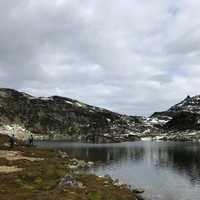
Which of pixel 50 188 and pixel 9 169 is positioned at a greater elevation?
pixel 9 169

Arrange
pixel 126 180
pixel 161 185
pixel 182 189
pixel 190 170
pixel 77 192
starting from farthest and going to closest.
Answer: pixel 190 170
pixel 126 180
pixel 161 185
pixel 182 189
pixel 77 192

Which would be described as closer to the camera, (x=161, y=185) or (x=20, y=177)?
(x=20, y=177)

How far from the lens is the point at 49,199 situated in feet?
155

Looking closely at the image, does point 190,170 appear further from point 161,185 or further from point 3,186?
point 3,186

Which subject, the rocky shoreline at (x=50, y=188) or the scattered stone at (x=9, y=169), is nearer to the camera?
the rocky shoreline at (x=50, y=188)

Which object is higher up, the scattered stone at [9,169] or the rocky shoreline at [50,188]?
the scattered stone at [9,169]

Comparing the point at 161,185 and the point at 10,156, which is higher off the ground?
the point at 10,156

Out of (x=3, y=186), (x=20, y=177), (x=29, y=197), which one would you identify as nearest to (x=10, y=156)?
(x=20, y=177)

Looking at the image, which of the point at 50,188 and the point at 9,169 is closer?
the point at 50,188

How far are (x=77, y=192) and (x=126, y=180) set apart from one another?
3926 centimetres

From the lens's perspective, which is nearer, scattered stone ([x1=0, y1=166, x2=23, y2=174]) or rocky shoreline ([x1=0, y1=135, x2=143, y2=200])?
rocky shoreline ([x1=0, y1=135, x2=143, y2=200])

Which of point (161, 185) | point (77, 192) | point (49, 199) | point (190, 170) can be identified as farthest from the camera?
point (190, 170)

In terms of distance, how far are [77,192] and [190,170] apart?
6669cm

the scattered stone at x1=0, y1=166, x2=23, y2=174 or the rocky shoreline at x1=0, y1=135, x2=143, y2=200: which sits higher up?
the scattered stone at x1=0, y1=166, x2=23, y2=174
